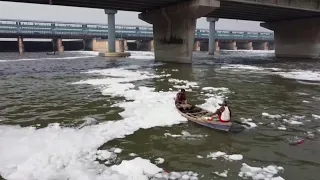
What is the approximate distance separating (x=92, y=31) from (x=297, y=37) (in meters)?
66.3

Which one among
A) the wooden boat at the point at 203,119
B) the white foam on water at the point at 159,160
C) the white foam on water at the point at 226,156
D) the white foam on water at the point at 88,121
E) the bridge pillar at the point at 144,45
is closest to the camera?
the white foam on water at the point at 159,160

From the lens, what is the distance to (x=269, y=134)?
10.8m

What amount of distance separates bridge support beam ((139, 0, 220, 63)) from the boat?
2418 cm

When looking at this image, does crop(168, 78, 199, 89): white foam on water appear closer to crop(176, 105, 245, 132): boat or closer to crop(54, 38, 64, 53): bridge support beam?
crop(176, 105, 245, 132): boat

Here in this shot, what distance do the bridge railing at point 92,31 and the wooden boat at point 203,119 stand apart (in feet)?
270

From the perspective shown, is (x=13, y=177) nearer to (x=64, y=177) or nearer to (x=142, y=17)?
(x=64, y=177)

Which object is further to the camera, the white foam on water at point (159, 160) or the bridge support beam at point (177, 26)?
the bridge support beam at point (177, 26)

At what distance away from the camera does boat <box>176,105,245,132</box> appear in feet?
36.1

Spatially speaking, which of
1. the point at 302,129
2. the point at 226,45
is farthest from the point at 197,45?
the point at 302,129

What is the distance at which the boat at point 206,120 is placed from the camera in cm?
1102

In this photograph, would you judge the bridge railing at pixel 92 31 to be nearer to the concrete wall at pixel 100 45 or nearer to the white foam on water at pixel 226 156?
the concrete wall at pixel 100 45

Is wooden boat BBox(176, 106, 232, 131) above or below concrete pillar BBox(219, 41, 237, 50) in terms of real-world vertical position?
below

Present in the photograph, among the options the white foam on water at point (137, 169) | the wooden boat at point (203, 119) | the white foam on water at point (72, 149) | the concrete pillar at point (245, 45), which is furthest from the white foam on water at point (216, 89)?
the concrete pillar at point (245, 45)

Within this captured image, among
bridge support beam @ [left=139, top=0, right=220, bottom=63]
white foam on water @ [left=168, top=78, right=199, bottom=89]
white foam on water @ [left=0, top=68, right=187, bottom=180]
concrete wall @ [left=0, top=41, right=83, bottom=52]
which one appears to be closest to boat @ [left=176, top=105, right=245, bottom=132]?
white foam on water @ [left=0, top=68, right=187, bottom=180]
